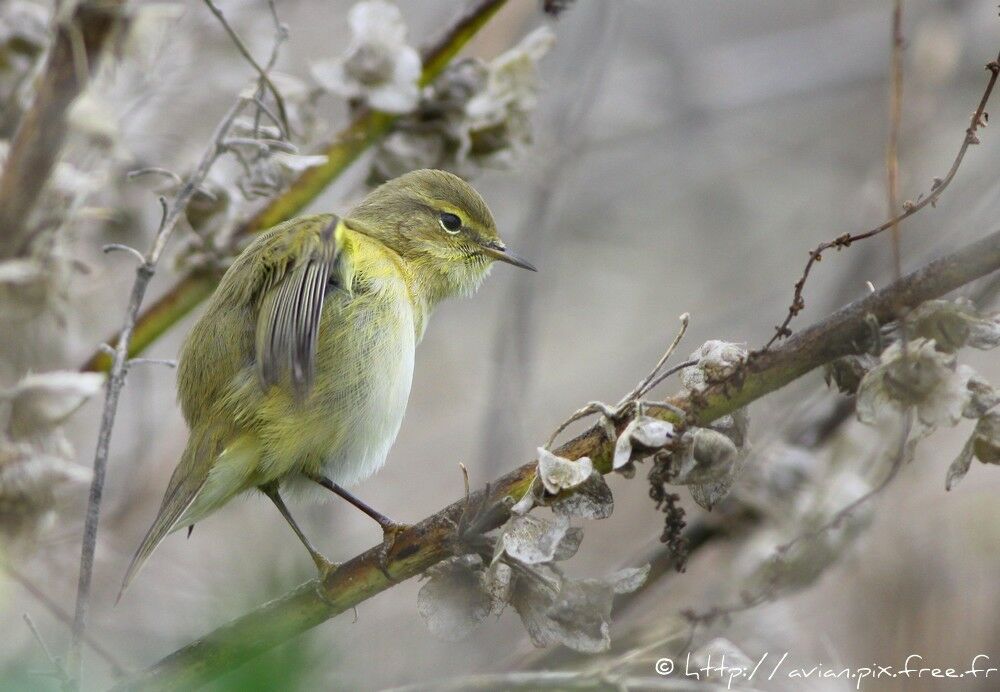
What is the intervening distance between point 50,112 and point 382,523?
4.04ft

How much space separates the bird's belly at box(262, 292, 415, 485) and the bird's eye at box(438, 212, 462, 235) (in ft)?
2.05

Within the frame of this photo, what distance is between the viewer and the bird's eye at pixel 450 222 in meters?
3.25

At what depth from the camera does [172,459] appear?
4.30 m

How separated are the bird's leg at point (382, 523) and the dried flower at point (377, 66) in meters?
0.98

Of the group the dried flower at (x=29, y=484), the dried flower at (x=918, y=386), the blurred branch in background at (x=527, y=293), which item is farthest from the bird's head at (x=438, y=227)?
the dried flower at (x=918, y=386)

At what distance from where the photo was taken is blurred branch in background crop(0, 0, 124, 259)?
248cm

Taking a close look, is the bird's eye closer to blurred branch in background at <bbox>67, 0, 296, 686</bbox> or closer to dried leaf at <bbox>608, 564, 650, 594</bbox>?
blurred branch in background at <bbox>67, 0, 296, 686</bbox>

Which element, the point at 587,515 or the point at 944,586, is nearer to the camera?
the point at 587,515

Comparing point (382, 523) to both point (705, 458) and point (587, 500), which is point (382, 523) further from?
point (705, 458)

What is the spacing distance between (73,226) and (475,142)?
3.51 feet

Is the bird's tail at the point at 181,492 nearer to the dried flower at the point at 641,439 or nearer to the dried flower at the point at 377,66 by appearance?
the dried flower at the point at 377,66

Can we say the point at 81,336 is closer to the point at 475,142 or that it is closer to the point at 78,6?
the point at 78,6

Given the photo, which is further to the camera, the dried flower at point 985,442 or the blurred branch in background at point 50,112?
the blurred branch in background at point 50,112

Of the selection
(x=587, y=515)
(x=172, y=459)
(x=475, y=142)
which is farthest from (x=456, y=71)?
(x=172, y=459)
